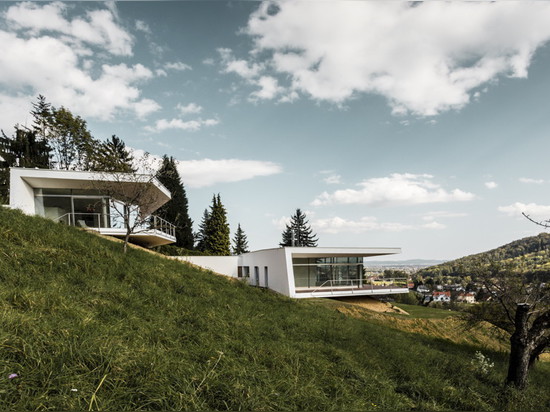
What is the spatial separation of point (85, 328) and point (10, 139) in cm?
3462

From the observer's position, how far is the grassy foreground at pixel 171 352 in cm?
287

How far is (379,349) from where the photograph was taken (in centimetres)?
744

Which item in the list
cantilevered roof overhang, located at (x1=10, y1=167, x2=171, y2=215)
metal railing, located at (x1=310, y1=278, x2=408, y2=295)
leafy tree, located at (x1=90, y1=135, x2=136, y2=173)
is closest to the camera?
cantilevered roof overhang, located at (x1=10, y1=167, x2=171, y2=215)

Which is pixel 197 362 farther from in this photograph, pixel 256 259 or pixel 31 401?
pixel 256 259

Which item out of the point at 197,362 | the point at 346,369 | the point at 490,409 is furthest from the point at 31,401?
the point at 490,409

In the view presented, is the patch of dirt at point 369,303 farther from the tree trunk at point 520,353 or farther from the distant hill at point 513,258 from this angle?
the tree trunk at point 520,353

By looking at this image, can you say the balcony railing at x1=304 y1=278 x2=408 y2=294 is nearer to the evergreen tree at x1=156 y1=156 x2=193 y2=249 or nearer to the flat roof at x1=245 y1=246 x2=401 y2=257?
the flat roof at x1=245 y1=246 x2=401 y2=257

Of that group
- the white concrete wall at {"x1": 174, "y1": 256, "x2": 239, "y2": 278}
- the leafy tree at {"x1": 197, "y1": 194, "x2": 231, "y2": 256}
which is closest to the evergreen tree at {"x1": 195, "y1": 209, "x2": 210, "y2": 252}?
the leafy tree at {"x1": 197, "y1": 194, "x2": 231, "y2": 256}

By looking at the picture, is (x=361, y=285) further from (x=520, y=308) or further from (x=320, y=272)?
(x=520, y=308)

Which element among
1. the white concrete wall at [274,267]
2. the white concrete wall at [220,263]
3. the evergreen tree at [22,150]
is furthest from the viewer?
the evergreen tree at [22,150]

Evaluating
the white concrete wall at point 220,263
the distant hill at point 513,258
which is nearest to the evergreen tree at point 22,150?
the white concrete wall at point 220,263

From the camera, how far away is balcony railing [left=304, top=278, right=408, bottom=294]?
21.1 m

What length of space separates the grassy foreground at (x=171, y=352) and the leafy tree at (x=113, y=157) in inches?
734

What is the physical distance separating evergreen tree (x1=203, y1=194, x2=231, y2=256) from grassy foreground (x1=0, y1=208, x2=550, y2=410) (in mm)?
31098
